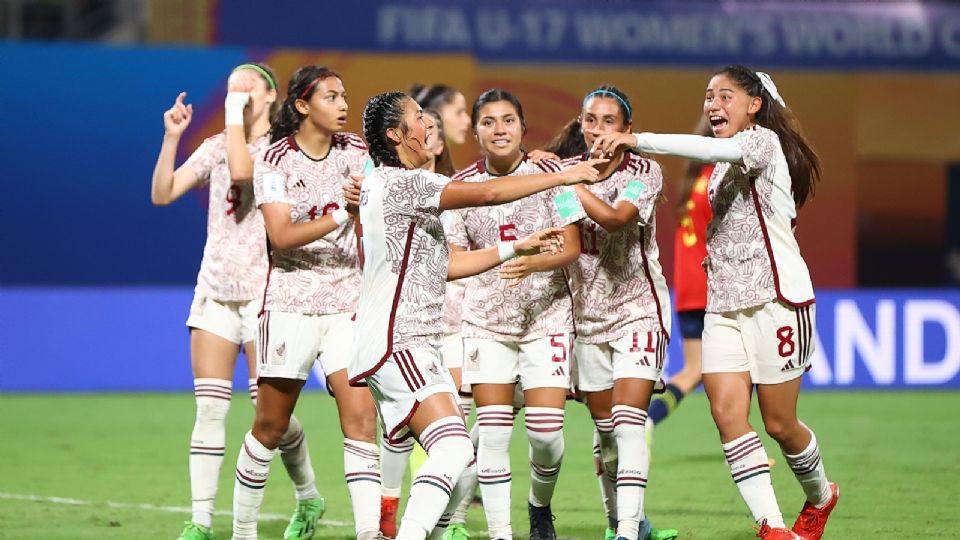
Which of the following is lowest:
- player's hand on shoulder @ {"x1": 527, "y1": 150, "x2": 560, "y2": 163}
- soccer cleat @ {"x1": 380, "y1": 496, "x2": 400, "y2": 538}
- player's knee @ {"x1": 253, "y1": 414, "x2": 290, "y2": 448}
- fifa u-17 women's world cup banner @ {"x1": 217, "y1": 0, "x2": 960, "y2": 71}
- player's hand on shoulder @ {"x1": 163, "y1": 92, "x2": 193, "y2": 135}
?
soccer cleat @ {"x1": 380, "y1": 496, "x2": 400, "y2": 538}

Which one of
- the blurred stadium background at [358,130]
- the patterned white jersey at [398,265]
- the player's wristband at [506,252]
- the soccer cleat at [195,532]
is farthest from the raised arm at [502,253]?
the blurred stadium background at [358,130]

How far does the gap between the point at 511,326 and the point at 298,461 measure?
4.55ft

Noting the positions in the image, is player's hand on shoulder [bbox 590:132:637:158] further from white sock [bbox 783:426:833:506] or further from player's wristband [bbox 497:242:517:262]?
white sock [bbox 783:426:833:506]

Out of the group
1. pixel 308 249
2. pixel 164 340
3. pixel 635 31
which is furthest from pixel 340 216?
pixel 635 31

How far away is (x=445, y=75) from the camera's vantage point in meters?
16.8

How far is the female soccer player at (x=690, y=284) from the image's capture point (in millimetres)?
9867

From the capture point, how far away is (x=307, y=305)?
6.88 meters

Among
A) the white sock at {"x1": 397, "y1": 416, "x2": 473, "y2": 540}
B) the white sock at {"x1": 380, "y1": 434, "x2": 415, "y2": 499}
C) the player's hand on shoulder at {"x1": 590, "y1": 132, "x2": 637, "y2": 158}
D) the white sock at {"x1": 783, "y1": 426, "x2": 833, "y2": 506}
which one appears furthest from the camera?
the white sock at {"x1": 380, "y1": 434, "x2": 415, "y2": 499}

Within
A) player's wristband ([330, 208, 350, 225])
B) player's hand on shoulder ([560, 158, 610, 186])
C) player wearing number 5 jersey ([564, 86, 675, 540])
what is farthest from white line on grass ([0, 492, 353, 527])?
player's hand on shoulder ([560, 158, 610, 186])

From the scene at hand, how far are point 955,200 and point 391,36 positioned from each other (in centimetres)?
1023

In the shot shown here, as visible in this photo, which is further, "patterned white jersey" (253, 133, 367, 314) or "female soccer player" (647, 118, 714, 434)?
"female soccer player" (647, 118, 714, 434)

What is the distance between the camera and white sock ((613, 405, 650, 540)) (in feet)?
21.9

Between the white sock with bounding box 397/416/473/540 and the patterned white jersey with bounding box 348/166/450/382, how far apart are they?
0.35 m

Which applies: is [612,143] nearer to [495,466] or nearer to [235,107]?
[495,466]
